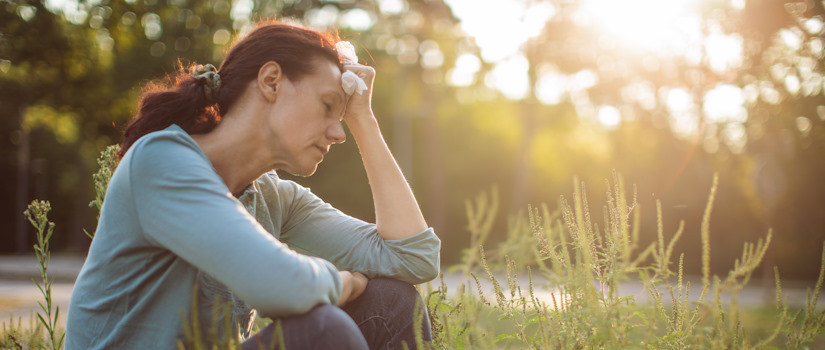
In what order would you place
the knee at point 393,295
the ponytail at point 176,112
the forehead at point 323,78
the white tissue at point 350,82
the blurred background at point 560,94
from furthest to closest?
the blurred background at point 560,94 → the white tissue at point 350,82 → the knee at point 393,295 → the forehead at point 323,78 → the ponytail at point 176,112

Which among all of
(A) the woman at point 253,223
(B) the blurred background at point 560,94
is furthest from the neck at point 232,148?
(B) the blurred background at point 560,94

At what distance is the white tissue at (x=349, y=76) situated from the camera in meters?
2.71

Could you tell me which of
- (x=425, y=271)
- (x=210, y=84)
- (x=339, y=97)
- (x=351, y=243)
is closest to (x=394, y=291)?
(x=425, y=271)

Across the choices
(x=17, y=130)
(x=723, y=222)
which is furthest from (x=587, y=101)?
(x=17, y=130)

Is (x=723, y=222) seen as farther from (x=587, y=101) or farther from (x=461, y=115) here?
(x=461, y=115)

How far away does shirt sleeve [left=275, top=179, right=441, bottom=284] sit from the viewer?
8.91ft

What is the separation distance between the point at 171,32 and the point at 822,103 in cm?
1755

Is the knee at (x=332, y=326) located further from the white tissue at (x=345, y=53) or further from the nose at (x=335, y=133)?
the white tissue at (x=345, y=53)

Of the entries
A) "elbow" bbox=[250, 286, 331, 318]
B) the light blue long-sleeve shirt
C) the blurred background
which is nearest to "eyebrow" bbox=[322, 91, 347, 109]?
the light blue long-sleeve shirt

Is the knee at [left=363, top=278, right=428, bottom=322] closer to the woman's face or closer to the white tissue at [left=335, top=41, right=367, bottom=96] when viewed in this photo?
the woman's face

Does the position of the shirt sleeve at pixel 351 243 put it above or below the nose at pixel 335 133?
below

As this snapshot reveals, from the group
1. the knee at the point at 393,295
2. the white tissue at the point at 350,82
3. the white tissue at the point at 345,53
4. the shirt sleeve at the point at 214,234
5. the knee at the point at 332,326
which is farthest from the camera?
the white tissue at the point at 345,53

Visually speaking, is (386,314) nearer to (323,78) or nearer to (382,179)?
(382,179)

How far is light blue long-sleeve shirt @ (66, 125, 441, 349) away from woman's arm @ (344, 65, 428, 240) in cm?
75
